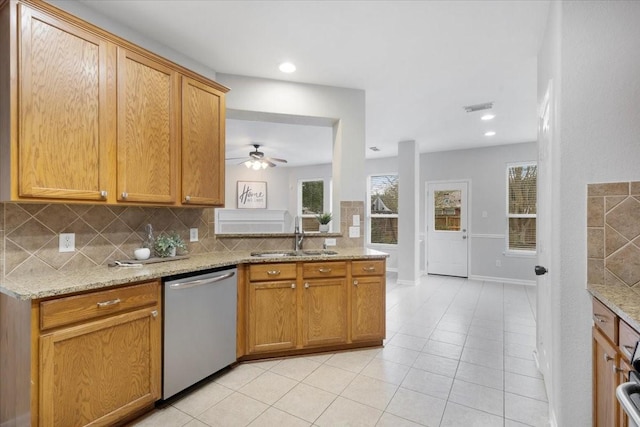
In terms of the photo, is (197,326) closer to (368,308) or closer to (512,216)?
(368,308)

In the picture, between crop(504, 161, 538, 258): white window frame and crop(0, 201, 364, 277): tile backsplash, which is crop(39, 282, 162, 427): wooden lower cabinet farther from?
crop(504, 161, 538, 258): white window frame

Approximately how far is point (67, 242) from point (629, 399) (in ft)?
9.36

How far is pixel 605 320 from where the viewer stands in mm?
1403

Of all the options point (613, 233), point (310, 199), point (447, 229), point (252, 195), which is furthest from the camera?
point (310, 199)

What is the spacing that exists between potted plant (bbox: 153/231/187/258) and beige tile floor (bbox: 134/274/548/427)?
1.05m

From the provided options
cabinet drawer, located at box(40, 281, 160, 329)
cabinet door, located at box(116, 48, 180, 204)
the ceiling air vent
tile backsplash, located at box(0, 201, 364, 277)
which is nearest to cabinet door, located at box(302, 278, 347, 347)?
tile backsplash, located at box(0, 201, 364, 277)

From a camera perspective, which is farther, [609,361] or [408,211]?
[408,211]

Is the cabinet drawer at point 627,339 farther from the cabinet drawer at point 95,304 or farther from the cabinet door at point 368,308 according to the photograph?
the cabinet drawer at point 95,304

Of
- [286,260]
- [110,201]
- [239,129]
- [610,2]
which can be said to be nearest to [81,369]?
[110,201]

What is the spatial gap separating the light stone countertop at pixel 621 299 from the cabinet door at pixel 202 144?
257cm

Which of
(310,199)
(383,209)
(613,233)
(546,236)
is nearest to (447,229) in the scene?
(383,209)

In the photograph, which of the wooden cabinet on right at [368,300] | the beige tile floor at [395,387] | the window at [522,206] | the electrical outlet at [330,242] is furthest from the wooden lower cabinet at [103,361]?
the window at [522,206]

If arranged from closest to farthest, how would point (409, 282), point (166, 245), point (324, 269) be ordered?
point (166, 245)
point (324, 269)
point (409, 282)

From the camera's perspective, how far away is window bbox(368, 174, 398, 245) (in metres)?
7.28
